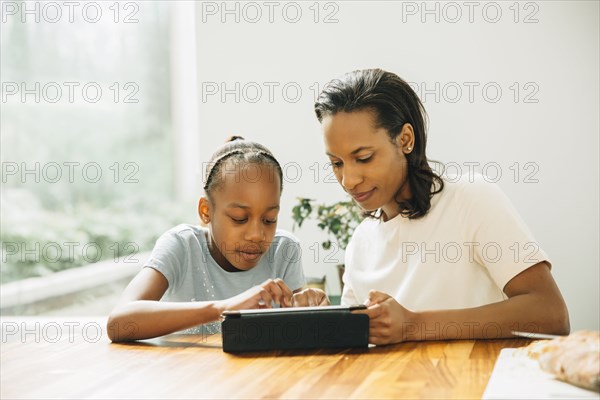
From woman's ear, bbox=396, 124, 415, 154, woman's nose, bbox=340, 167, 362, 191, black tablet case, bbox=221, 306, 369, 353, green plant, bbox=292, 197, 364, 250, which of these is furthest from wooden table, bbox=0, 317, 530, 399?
green plant, bbox=292, 197, 364, 250

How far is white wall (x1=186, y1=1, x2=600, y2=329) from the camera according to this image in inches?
115

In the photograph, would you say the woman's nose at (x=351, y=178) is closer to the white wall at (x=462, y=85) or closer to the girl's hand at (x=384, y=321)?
the girl's hand at (x=384, y=321)

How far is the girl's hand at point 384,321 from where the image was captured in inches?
52.6

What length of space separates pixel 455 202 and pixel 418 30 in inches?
58.4

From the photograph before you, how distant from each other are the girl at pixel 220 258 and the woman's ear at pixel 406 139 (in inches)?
12.0

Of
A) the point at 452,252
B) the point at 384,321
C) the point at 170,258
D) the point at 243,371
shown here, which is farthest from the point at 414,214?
the point at 243,371

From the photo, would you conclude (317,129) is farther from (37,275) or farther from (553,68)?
(37,275)

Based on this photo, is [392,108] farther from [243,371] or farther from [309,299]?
[243,371]

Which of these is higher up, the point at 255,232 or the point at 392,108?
the point at 392,108

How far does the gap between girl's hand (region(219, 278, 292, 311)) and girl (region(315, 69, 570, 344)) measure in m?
0.29

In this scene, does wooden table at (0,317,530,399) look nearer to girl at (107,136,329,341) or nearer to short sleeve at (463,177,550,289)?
girl at (107,136,329,341)

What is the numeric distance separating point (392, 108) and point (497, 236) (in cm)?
39

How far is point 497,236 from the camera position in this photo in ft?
5.28

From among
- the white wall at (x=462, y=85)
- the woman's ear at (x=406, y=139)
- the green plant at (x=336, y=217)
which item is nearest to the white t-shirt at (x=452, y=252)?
the woman's ear at (x=406, y=139)
